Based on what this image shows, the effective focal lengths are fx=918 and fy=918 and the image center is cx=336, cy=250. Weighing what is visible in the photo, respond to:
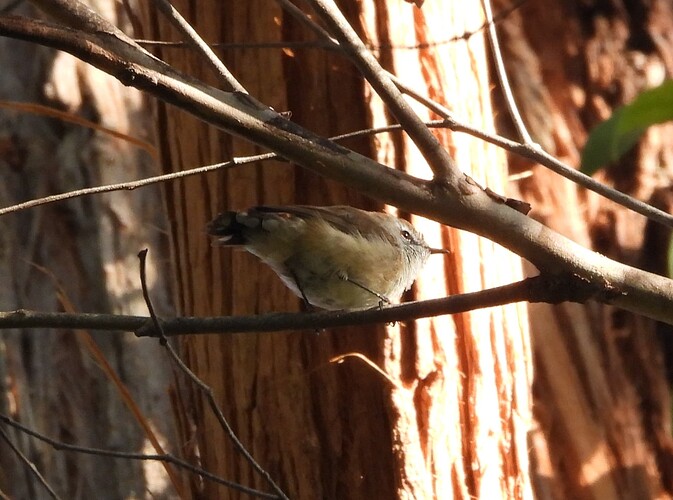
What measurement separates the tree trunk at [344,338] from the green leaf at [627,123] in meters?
0.47

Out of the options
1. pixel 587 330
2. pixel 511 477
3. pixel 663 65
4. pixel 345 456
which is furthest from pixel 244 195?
pixel 663 65

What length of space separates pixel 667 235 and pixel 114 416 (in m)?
2.78

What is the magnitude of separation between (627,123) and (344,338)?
1.12m

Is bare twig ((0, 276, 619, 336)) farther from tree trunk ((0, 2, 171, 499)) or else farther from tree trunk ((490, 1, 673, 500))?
Result: tree trunk ((490, 1, 673, 500))

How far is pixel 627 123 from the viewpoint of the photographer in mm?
2889

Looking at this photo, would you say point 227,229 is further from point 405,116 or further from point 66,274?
point 66,274

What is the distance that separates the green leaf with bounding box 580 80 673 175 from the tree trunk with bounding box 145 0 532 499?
470 millimetres

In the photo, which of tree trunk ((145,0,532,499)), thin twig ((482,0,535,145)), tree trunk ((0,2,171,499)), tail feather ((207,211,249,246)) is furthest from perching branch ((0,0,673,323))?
tree trunk ((0,2,171,499))

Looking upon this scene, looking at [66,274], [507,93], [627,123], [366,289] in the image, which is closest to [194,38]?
[507,93]

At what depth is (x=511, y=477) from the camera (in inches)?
112

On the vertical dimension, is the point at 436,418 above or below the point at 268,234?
below

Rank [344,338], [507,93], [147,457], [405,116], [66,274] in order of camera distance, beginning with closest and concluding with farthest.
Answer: [405,116]
[147,457]
[507,93]
[344,338]
[66,274]

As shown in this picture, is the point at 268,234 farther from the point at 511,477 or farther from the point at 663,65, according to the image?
the point at 663,65

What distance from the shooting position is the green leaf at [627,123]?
8.80 feet
